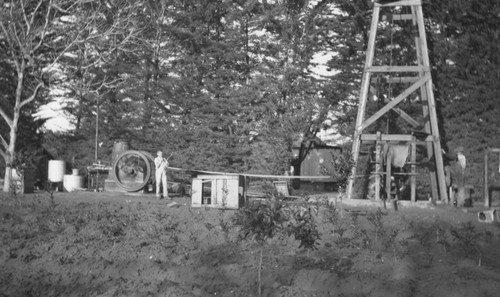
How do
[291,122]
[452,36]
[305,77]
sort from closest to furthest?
[452,36]
[291,122]
[305,77]

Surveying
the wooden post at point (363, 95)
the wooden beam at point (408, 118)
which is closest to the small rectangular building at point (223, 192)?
the wooden post at point (363, 95)

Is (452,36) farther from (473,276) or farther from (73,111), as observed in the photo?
(73,111)

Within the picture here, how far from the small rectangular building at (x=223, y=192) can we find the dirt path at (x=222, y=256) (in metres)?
0.82

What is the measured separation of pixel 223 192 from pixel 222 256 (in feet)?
14.3

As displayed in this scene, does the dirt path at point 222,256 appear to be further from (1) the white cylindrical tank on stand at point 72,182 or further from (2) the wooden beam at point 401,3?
(2) the wooden beam at point 401,3

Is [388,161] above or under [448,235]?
above

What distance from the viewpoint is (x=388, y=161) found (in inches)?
731

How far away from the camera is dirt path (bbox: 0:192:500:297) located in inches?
372

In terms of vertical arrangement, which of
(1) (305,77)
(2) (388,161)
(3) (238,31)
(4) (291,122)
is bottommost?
(2) (388,161)

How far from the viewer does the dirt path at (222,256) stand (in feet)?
31.0

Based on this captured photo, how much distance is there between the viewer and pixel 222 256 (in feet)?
36.6

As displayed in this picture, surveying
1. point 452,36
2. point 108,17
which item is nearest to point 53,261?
point 108,17

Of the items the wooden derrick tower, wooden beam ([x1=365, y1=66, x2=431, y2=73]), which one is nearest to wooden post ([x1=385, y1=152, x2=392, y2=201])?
the wooden derrick tower

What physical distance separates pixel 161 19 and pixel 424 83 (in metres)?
17.1
